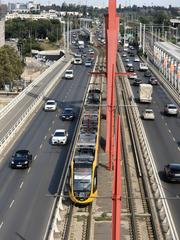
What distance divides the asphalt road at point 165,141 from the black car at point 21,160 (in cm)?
765

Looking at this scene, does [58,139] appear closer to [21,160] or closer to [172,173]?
[21,160]

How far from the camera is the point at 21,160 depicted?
35.2 metres

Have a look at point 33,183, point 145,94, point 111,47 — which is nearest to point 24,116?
point 145,94

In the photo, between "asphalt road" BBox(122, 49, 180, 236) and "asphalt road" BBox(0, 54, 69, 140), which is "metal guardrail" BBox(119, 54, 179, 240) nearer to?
"asphalt road" BBox(122, 49, 180, 236)

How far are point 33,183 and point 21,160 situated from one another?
338cm

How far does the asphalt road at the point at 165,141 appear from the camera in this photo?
29.9 m

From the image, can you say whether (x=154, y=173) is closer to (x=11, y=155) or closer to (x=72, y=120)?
(x=11, y=155)

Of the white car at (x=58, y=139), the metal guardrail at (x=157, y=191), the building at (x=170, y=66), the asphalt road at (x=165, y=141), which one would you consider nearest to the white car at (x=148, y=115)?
the asphalt road at (x=165, y=141)

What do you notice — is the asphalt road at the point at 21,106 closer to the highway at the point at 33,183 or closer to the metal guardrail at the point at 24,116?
the metal guardrail at the point at 24,116

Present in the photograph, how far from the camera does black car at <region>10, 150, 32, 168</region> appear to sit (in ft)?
115

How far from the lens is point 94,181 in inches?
1117

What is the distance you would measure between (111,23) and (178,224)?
13.8 meters

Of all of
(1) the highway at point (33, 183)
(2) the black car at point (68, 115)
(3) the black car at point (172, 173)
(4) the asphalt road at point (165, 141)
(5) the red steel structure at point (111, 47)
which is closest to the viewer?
(1) the highway at point (33, 183)

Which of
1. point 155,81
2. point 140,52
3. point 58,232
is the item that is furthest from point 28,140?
point 140,52
